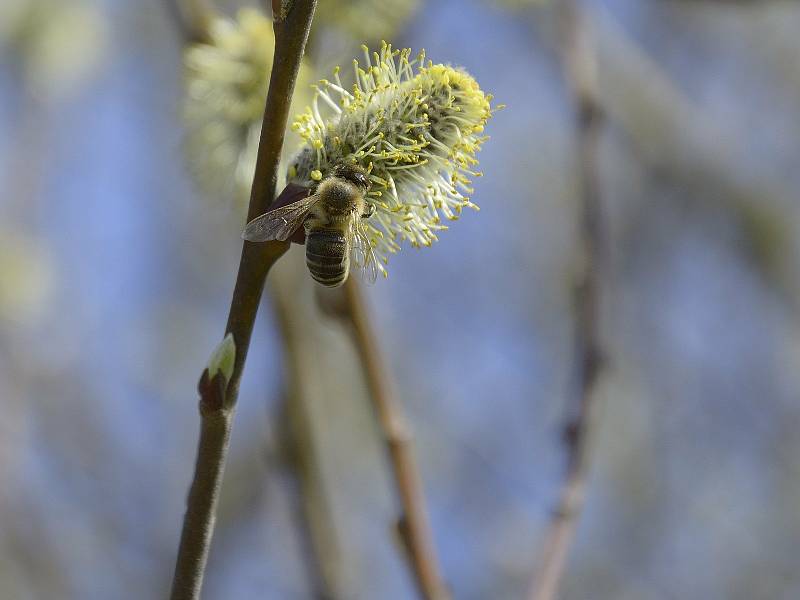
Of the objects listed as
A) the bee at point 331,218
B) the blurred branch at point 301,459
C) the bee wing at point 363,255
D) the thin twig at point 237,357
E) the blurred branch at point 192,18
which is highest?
the blurred branch at point 192,18

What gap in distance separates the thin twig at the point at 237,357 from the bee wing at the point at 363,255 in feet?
0.69

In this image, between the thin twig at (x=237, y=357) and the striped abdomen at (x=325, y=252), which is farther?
the striped abdomen at (x=325, y=252)

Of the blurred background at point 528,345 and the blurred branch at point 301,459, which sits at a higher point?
the blurred background at point 528,345

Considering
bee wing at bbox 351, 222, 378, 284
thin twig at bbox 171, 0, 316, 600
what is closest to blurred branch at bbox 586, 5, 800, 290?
bee wing at bbox 351, 222, 378, 284

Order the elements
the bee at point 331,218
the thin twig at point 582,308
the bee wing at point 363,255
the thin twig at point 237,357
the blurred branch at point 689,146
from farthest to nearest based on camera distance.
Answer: the blurred branch at point 689,146 < the thin twig at point 582,308 < the bee wing at point 363,255 < the bee at point 331,218 < the thin twig at point 237,357

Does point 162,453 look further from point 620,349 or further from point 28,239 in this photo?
point 620,349

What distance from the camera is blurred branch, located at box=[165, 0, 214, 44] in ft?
6.61

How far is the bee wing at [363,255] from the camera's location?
4.18ft

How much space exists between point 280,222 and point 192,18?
44.0 inches

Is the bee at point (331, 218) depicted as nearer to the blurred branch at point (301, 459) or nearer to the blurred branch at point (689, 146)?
the blurred branch at point (301, 459)

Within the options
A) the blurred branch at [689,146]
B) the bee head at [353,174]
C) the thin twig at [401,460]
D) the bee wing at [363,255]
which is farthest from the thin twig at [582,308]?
the blurred branch at [689,146]

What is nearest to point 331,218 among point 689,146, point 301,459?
point 301,459

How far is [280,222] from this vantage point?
1.10 metres

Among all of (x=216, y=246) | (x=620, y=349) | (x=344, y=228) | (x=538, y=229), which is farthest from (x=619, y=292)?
(x=344, y=228)
